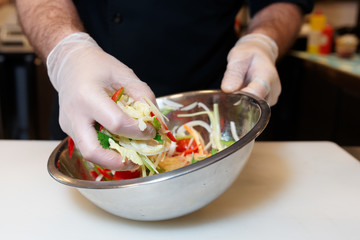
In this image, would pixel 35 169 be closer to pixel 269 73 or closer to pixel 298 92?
pixel 269 73

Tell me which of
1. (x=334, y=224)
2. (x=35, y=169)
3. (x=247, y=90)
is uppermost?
(x=247, y=90)

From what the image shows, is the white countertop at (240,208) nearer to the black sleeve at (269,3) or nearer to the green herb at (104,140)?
the green herb at (104,140)

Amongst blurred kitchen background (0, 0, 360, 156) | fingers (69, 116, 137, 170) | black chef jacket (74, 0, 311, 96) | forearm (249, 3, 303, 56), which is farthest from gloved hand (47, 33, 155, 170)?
blurred kitchen background (0, 0, 360, 156)

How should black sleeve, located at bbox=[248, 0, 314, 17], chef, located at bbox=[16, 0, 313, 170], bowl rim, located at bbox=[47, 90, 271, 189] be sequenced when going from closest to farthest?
bowl rim, located at bbox=[47, 90, 271, 189]
chef, located at bbox=[16, 0, 313, 170]
black sleeve, located at bbox=[248, 0, 314, 17]

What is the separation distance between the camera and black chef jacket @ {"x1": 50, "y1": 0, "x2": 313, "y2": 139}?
1.32 metres

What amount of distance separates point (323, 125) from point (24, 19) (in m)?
2.19

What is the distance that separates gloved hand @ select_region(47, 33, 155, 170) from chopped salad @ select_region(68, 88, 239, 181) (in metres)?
0.02

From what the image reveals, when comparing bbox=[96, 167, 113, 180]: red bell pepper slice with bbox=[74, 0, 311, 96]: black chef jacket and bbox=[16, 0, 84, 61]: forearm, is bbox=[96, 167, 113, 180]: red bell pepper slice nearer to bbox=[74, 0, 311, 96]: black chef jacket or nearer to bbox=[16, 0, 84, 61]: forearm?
bbox=[16, 0, 84, 61]: forearm

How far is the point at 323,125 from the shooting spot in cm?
276

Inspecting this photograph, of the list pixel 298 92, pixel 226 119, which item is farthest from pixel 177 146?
pixel 298 92

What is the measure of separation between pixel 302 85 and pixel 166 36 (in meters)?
1.94

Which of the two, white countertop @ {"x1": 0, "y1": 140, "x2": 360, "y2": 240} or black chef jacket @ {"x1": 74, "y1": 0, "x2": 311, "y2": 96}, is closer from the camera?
white countertop @ {"x1": 0, "y1": 140, "x2": 360, "y2": 240}

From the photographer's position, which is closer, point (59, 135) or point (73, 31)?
point (73, 31)

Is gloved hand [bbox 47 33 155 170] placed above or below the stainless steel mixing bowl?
above
